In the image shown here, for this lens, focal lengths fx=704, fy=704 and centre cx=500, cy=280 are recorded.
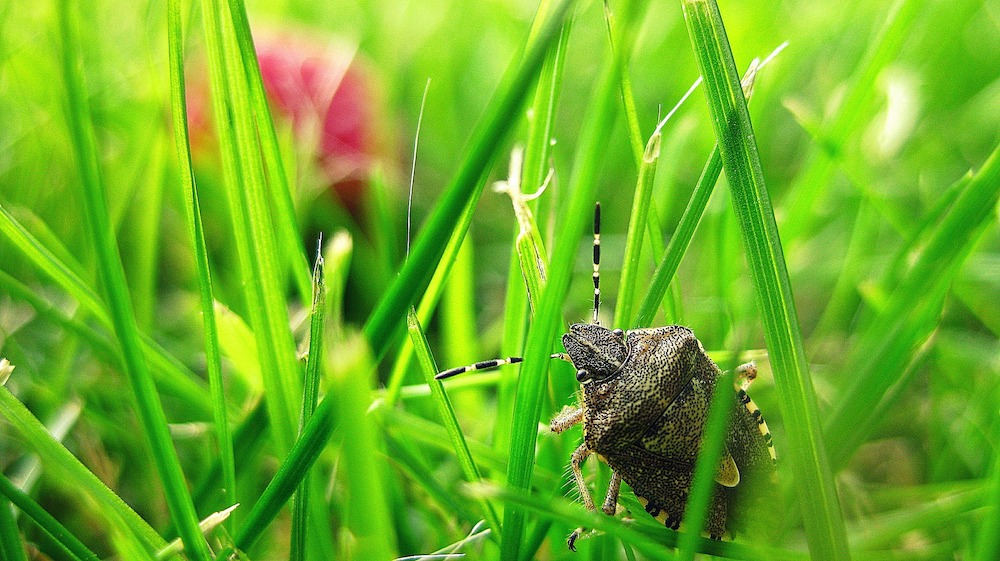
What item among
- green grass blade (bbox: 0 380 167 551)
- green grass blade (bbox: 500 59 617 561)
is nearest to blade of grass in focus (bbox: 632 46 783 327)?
green grass blade (bbox: 500 59 617 561)

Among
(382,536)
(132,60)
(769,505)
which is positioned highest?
(132,60)

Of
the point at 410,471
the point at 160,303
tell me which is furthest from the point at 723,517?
the point at 160,303

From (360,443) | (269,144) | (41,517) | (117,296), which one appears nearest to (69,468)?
(41,517)

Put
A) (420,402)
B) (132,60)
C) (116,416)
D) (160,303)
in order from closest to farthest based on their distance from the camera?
(420,402), (116,416), (160,303), (132,60)

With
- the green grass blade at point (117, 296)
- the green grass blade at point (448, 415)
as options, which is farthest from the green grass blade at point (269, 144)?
the green grass blade at point (448, 415)

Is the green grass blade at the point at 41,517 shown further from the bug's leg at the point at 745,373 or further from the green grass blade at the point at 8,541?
the bug's leg at the point at 745,373

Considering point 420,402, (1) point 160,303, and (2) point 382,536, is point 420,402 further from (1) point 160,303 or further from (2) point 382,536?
(1) point 160,303

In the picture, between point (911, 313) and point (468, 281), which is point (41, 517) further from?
point (911, 313)
